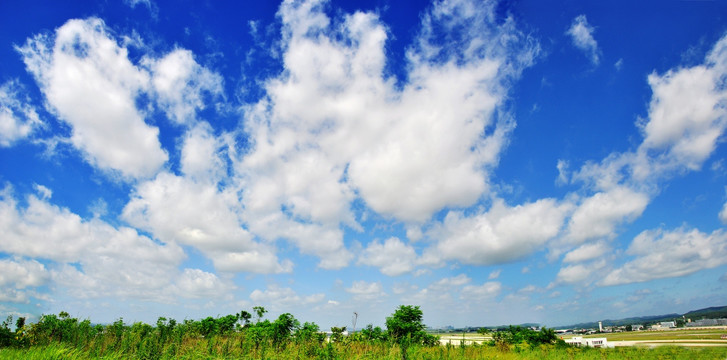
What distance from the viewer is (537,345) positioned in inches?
879

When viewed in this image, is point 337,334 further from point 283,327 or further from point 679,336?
point 679,336

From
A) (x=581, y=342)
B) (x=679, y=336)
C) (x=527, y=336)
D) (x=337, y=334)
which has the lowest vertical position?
(x=679, y=336)

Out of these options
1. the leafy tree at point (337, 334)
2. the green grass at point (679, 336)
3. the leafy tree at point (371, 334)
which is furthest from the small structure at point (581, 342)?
the green grass at point (679, 336)

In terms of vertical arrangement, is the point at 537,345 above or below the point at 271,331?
below

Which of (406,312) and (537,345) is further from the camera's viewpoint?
(537,345)

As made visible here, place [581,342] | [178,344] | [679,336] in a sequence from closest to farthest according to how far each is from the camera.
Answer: [178,344] < [581,342] < [679,336]

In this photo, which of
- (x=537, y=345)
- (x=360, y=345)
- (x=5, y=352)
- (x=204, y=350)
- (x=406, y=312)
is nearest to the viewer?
(x=5, y=352)

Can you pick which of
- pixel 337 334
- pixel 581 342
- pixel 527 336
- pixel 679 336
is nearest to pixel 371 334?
pixel 337 334

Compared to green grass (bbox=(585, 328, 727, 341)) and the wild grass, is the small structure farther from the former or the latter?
green grass (bbox=(585, 328, 727, 341))

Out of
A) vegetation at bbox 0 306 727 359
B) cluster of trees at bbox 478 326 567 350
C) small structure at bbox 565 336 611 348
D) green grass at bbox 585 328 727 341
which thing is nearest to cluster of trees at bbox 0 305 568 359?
vegetation at bbox 0 306 727 359

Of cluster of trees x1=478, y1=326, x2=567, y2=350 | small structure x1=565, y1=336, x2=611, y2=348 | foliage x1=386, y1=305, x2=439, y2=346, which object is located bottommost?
small structure x1=565, y1=336, x2=611, y2=348

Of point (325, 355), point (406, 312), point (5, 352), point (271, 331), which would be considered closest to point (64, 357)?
point (5, 352)

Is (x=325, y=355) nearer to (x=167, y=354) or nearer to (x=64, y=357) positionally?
(x=167, y=354)

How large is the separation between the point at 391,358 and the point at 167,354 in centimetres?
668
